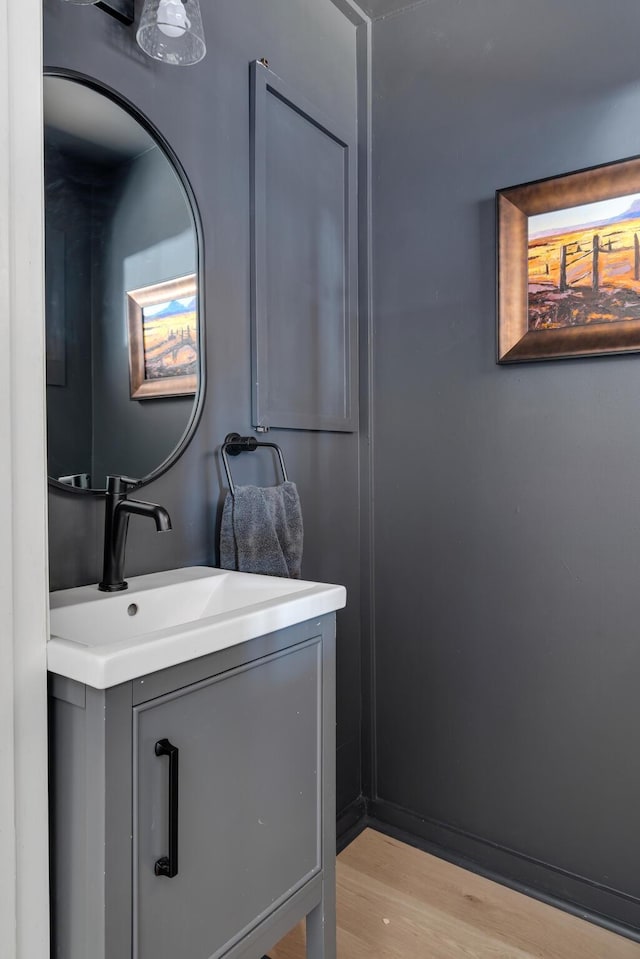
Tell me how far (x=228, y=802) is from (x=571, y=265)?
151 centimetres

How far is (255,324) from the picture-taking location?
1.68 metres

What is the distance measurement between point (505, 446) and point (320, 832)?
3.64 feet

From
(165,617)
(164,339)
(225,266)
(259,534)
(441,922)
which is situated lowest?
(441,922)

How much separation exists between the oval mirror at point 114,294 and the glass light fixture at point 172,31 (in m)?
0.13

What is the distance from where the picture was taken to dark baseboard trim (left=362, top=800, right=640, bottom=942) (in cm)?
165

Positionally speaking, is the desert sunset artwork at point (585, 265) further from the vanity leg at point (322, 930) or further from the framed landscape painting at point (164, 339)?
the vanity leg at point (322, 930)

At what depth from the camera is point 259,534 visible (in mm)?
1564

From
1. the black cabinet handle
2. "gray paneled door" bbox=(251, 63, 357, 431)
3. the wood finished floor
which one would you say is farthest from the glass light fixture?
the wood finished floor

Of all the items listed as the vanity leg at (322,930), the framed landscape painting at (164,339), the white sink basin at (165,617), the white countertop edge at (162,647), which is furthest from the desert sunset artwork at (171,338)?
the vanity leg at (322,930)

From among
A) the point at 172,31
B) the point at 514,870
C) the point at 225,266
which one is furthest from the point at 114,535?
the point at 514,870

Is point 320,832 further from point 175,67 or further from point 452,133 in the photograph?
point 452,133

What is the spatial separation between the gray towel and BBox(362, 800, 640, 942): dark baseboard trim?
3.16 ft

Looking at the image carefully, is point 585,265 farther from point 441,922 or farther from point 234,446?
point 441,922

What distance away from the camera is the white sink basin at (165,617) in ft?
2.88
